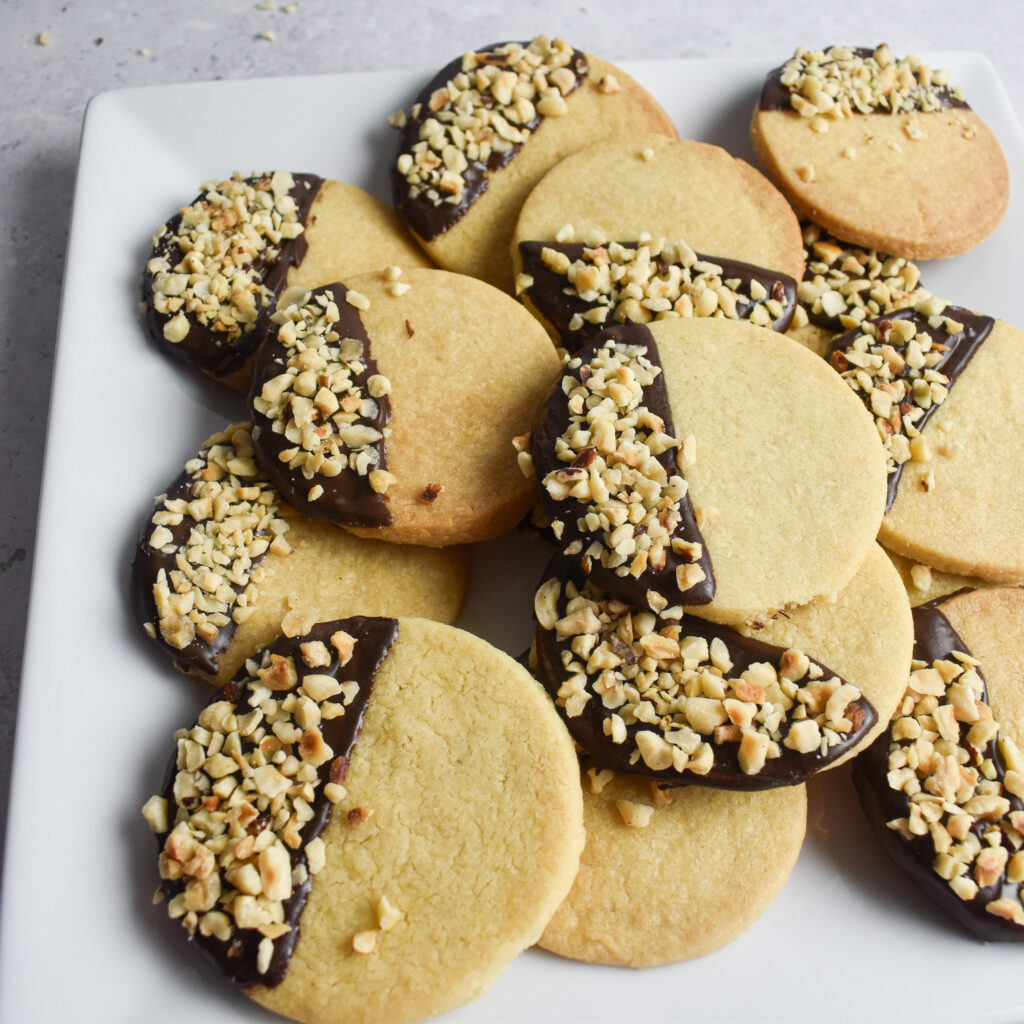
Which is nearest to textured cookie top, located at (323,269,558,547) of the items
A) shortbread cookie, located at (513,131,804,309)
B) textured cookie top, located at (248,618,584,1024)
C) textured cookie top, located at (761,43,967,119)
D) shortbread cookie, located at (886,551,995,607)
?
shortbread cookie, located at (513,131,804,309)

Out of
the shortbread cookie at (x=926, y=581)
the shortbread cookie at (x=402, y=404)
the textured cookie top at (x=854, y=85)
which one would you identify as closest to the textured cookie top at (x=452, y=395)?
the shortbread cookie at (x=402, y=404)

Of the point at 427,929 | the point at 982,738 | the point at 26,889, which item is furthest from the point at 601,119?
the point at 26,889

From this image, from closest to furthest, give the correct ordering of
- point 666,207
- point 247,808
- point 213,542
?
point 247,808, point 213,542, point 666,207

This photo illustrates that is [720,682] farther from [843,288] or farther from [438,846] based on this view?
[843,288]

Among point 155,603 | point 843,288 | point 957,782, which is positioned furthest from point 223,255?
point 957,782

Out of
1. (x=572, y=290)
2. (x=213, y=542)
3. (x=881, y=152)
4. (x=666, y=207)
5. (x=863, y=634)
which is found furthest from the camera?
(x=881, y=152)
